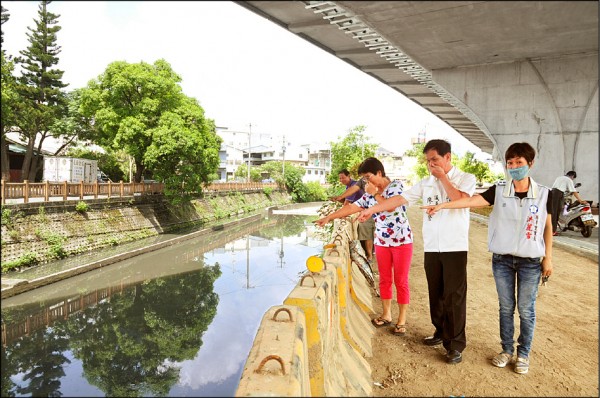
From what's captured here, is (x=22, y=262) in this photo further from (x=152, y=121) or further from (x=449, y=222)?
(x=449, y=222)

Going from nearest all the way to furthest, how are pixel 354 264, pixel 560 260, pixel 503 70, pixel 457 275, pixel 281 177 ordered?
pixel 457 275 → pixel 503 70 → pixel 354 264 → pixel 560 260 → pixel 281 177

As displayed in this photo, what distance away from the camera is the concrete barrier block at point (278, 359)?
1.58m

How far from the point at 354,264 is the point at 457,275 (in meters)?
2.78

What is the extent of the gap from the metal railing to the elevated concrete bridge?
11.6 metres

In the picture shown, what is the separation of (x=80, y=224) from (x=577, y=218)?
52.6 ft

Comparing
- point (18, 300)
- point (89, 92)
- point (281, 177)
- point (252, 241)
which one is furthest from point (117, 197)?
point (281, 177)

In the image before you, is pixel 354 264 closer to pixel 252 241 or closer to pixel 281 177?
pixel 252 241

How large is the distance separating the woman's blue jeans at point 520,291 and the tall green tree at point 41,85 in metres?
21.9

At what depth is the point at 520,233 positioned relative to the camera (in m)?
2.72

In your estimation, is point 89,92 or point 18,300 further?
point 89,92

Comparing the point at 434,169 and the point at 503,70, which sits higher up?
the point at 503,70

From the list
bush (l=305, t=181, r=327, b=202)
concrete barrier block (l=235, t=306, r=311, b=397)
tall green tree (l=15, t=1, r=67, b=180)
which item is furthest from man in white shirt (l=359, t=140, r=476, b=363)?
bush (l=305, t=181, r=327, b=202)

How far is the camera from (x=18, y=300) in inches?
356

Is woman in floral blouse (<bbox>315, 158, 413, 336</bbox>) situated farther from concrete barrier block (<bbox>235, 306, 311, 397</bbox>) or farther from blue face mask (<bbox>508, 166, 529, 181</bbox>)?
concrete barrier block (<bbox>235, 306, 311, 397</bbox>)
